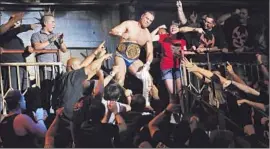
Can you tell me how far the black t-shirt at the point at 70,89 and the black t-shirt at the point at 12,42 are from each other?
525 mm

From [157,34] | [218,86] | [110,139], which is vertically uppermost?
[157,34]

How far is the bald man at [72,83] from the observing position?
7688 millimetres

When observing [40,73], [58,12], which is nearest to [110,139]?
[40,73]

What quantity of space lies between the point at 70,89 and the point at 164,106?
106 cm

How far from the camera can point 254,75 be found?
27.5ft

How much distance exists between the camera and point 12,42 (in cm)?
788

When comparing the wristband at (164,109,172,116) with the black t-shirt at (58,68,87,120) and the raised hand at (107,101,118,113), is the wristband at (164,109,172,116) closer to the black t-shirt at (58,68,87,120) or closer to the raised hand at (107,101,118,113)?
the raised hand at (107,101,118,113)

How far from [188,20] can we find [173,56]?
466mm

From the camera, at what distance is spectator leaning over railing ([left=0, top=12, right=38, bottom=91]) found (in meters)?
7.80

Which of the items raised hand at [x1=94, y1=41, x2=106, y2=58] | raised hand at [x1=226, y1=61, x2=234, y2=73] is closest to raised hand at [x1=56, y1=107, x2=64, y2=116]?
raised hand at [x1=94, y1=41, x2=106, y2=58]

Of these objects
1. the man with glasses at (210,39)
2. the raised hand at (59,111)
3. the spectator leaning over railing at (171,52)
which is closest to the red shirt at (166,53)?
the spectator leaning over railing at (171,52)

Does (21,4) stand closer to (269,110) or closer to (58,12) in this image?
(58,12)

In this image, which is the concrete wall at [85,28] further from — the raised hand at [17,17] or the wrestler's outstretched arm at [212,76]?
the wrestler's outstretched arm at [212,76]

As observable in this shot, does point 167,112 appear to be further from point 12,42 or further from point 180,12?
point 12,42
